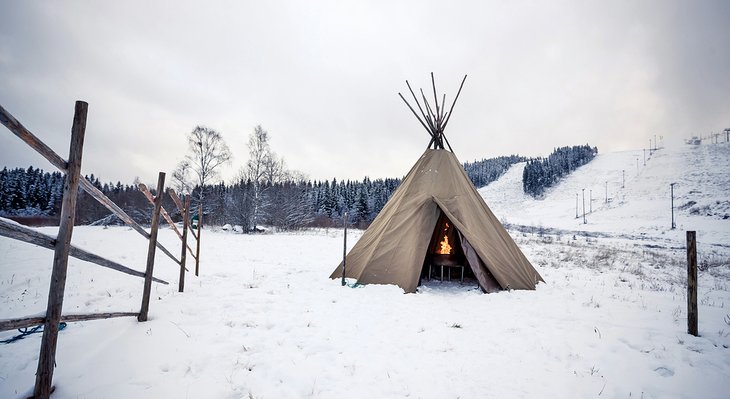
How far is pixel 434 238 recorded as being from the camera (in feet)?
27.3

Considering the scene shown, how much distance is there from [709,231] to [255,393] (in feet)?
141

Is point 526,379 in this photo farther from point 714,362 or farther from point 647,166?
point 647,166

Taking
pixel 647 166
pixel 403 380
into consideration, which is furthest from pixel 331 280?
pixel 647 166

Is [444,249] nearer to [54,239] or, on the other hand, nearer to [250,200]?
[54,239]

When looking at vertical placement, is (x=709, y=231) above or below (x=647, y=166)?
below

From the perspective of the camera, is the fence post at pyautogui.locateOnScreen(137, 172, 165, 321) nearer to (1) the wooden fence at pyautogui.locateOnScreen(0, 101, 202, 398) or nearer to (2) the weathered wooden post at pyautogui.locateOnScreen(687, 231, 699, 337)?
(1) the wooden fence at pyautogui.locateOnScreen(0, 101, 202, 398)

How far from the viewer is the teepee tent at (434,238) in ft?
20.7

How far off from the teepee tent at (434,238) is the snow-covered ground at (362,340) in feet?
1.48

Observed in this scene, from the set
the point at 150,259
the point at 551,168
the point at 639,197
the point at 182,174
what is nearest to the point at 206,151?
the point at 182,174

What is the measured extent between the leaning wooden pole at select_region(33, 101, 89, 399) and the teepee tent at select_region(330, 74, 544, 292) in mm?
4955

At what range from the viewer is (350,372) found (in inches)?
120

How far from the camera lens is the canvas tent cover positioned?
6.33 meters

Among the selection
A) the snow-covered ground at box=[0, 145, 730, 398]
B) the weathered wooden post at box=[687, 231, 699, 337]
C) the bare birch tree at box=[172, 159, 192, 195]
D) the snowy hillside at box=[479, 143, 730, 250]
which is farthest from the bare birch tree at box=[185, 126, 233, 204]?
the snowy hillside at box=[479, 143, 730, 250]

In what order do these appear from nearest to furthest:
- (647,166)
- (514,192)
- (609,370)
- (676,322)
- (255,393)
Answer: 1. (255,393)
2. (609,370)
3. (676,322)
4. (647,166)
5. (514,192)
